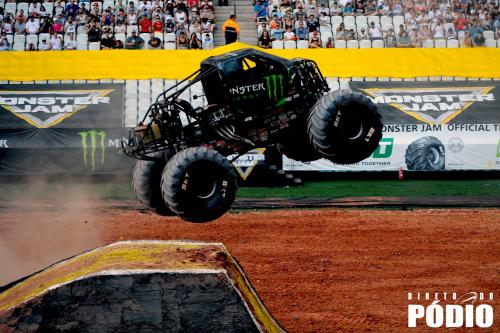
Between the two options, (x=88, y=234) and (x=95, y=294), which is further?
(x=88, y=234)

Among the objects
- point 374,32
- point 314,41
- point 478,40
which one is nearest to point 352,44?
point 374,32

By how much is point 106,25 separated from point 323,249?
1642 cm

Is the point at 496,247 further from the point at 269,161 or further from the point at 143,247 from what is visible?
the point at 143,247

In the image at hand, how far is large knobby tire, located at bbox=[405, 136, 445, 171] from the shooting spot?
29031mm

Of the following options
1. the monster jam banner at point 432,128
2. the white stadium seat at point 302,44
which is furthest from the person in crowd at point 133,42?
the monster jam banner at point 432,128

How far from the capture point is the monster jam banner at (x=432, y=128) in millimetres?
29031

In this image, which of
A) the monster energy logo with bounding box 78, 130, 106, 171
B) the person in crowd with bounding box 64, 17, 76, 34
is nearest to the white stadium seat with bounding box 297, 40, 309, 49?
the monster energy logo with bounding box 78, 130, 106, 171

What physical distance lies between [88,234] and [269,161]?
28.4 ft

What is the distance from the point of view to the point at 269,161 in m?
28.1

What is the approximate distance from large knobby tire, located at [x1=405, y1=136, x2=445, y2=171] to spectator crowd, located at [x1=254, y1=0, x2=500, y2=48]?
4.84m

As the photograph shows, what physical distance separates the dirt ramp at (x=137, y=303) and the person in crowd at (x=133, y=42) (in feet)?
66.1

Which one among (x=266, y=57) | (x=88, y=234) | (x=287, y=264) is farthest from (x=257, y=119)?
(x=88, y=234)

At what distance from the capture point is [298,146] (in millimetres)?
12562

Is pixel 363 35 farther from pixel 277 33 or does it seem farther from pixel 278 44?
pixel 278 44
